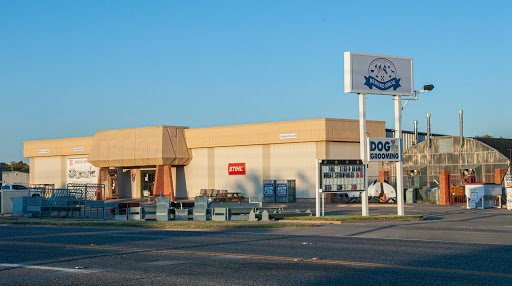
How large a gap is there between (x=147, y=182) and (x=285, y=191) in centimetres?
1830

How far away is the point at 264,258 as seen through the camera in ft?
43.7

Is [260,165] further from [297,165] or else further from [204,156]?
[204,156]

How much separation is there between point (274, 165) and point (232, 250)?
121ft

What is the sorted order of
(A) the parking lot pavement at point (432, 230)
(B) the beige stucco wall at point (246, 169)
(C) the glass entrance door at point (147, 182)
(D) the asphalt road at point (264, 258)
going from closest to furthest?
(D) the asphalt road at point (264, 258) → (A) the parking lot pavement at point (432, 230) → (B) the beige stucco wall at point (246, 169) → (C) the glass entrance door at point (147, 182)

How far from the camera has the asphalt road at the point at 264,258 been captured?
1050cm

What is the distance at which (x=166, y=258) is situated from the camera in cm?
1351

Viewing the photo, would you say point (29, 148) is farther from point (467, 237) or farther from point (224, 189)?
point (467, 237)

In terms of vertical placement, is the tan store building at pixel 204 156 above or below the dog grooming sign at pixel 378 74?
below

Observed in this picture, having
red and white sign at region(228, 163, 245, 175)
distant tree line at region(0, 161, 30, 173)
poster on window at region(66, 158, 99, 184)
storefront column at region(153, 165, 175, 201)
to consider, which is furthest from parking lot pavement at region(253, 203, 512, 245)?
distant tree line at region(0, 161, 30, 173)

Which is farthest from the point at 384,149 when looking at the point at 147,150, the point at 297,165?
the point at 147,150

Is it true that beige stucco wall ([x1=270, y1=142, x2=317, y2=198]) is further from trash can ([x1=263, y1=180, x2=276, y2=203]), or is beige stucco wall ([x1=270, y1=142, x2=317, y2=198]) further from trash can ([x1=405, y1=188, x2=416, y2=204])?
trash can ([x1=405, y1=188, x2=416, y2=204])

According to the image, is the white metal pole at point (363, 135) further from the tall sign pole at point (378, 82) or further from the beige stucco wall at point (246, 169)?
the beige stucco wall at point (246, 169)

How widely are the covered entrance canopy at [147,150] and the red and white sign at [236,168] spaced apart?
5051 millimetres

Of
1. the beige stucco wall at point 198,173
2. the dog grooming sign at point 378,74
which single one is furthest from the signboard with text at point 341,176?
the beige stucco wall at point 198,173
